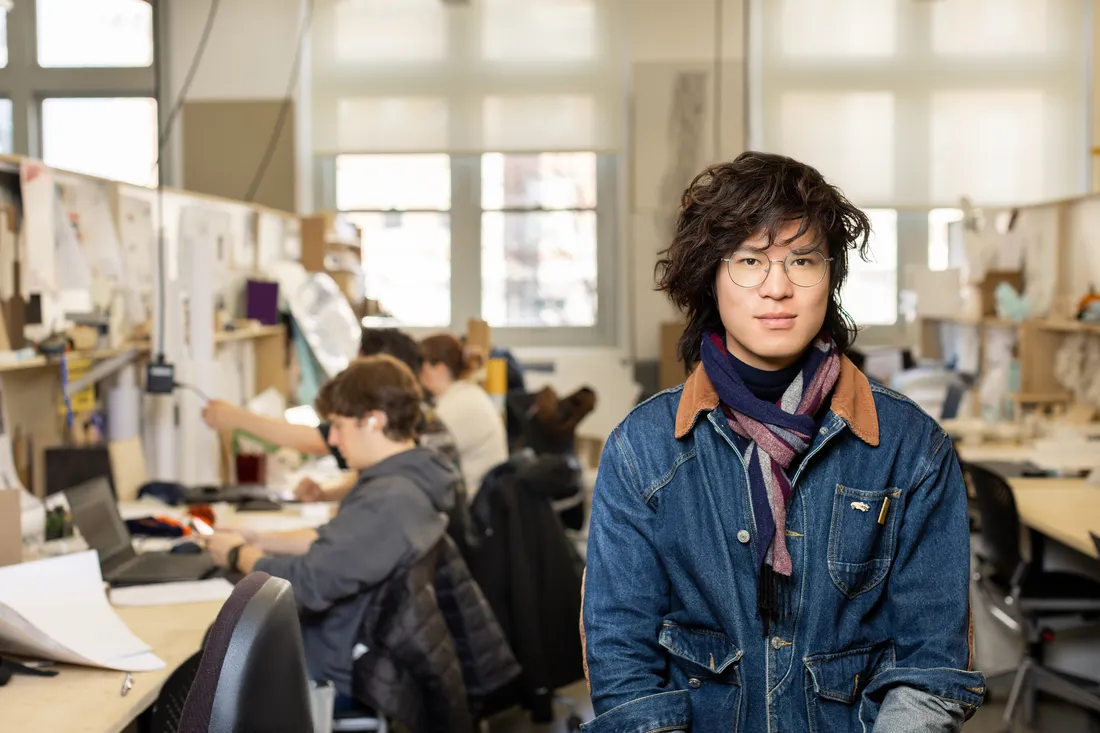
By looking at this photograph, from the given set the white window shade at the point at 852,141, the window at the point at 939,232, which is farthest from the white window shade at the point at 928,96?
the window at the point at 939,232

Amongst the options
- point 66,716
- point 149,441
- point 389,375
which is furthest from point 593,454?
point 66,716

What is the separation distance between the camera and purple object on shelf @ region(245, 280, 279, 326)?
179 inches

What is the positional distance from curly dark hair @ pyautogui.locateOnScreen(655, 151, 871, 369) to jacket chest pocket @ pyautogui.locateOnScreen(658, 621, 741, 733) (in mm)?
367

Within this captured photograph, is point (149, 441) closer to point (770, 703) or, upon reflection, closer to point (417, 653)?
point (417, 653)

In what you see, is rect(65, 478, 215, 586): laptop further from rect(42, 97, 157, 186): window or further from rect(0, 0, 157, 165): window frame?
rect(42, 97, 157, 186): window

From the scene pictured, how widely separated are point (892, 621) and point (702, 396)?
12.4 inches

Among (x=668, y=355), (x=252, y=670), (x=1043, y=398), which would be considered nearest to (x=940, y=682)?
(x=252, y=670)

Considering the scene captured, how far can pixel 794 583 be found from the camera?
4.25ft

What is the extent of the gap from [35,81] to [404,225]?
7.55 ft

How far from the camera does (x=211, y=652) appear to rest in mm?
1265

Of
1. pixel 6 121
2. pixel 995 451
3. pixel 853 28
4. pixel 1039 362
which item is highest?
pixel 853 28

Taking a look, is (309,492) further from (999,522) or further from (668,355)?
(668,355)

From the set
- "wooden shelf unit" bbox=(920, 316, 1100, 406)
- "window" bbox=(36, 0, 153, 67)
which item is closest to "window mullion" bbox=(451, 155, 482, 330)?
"window" bbox=(36, 0, 153, 67)

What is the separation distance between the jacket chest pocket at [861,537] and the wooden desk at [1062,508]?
1884mm
